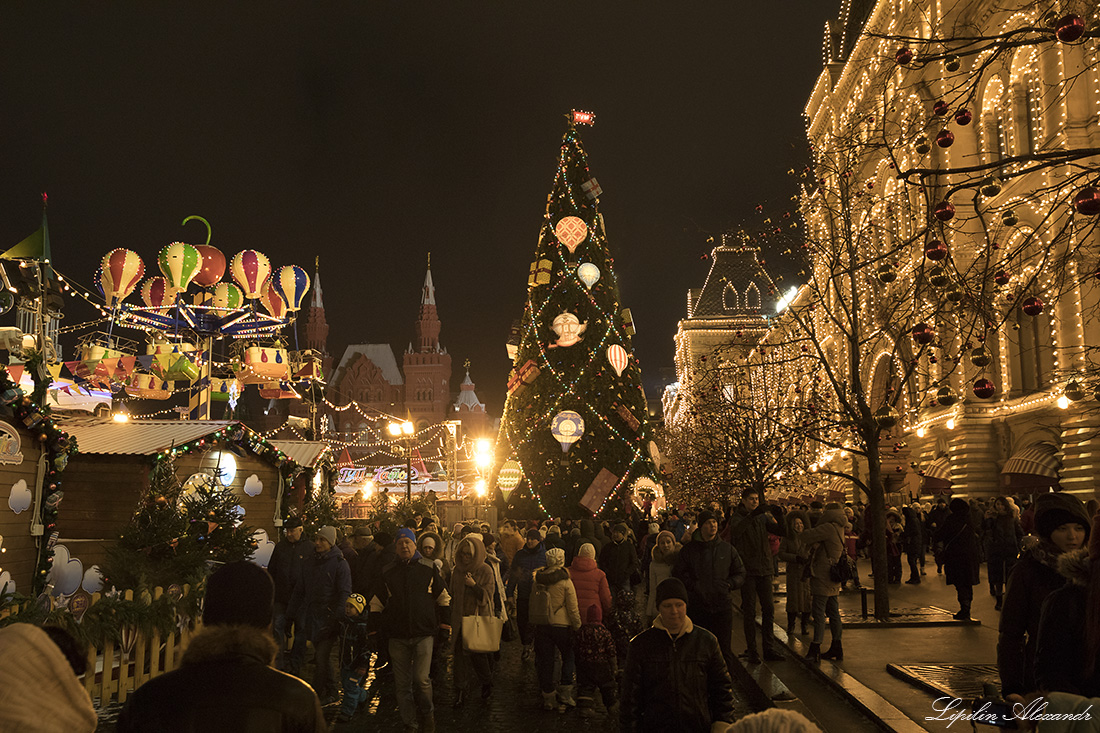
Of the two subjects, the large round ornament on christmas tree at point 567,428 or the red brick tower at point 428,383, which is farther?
the red brick tower at point 428,383

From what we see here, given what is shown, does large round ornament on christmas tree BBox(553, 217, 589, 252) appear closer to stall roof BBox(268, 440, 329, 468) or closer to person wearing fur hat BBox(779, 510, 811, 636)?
stall roof BBox(268, 440, 329, 468)

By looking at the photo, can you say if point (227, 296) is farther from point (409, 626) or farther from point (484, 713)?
point (409, 626)

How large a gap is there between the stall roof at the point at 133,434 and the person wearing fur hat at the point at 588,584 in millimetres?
10506

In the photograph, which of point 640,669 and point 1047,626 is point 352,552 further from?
point 1047,626

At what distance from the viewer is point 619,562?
463 inches

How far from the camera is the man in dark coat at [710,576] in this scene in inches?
351

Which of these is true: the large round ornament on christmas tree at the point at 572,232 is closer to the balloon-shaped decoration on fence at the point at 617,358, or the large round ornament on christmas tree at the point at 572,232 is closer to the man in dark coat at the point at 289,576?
the balloon-shaped decoration on fence at the point at 617,358

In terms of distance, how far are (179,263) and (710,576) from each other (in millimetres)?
20084

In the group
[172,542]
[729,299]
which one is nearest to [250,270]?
[172,542]

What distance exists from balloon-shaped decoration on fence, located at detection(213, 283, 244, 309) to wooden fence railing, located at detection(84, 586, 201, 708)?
1847cm

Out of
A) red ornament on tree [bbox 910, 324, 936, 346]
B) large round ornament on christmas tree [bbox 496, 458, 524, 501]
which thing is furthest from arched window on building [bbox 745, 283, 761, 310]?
red ornament on tree [bbox 910, 324, 936, 346]

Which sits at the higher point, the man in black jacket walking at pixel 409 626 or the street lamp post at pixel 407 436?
the street lamp post at pixel 407 436

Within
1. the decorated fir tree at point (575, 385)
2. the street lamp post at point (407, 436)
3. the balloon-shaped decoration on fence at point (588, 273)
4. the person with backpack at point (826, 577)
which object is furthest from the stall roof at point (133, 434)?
the balloon-shaped decoration on fence at point (588, 273)

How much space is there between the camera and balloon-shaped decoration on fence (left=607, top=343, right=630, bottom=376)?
97.6ft
